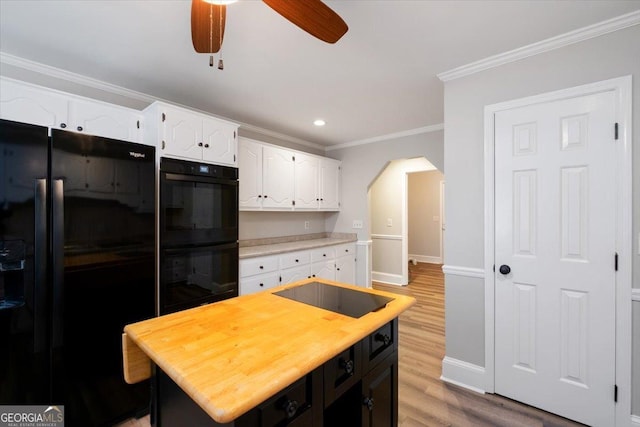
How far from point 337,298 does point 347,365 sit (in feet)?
1.48

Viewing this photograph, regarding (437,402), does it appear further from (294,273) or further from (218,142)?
(218,142)

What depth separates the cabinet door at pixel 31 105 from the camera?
179 cm

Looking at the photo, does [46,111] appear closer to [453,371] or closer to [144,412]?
[144,412]

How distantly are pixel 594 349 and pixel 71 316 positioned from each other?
3.24m

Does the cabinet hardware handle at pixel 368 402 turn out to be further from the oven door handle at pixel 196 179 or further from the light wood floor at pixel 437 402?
the oven door handle at pixel 196 179

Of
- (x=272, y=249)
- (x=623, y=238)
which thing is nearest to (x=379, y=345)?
(x=623, y=238)

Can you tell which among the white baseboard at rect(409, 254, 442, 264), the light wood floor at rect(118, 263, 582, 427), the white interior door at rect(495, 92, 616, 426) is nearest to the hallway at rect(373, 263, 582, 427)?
the light wood floor at rect(118, 263, 582, 427)

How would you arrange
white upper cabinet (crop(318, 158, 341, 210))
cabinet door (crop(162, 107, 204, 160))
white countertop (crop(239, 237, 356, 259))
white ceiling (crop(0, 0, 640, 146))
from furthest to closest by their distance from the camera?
white upper cabinet (crop(318, 158, 341, 210))
white countertop (crop(239, 237, 356, 259))
cabinet door (crop(162, 107, 204, 160))
white ceiling (crop(0, 0, 640, 146))

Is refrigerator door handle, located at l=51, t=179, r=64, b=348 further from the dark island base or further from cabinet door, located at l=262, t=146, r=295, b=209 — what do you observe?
cabinet door, located at l=262, t=146, r=295, b=209

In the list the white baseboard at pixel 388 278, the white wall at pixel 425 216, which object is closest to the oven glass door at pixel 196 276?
the white baseboard at pixel 388 278

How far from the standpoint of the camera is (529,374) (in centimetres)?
200

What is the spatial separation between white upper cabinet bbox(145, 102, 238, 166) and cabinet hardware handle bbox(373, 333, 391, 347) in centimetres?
206

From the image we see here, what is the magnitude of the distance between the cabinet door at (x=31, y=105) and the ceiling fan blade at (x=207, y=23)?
1.30 metres

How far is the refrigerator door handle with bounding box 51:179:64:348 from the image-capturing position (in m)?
1.60
